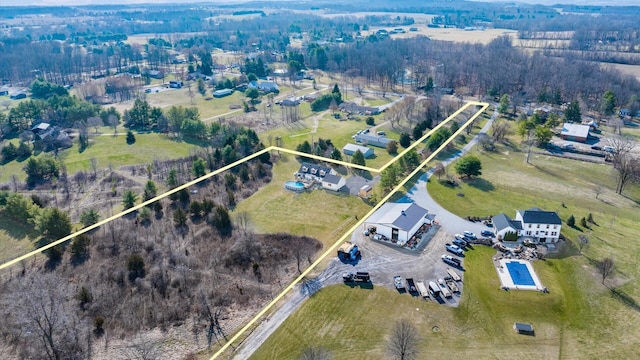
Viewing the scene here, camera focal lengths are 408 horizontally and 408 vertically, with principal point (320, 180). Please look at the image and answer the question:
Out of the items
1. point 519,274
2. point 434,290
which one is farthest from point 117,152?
point 519,274

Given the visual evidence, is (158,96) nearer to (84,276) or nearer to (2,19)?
(84,276)

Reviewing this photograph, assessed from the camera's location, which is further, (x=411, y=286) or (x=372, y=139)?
(x=372, y=139)

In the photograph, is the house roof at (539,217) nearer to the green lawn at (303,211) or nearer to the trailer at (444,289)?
the trailer at (444,289)

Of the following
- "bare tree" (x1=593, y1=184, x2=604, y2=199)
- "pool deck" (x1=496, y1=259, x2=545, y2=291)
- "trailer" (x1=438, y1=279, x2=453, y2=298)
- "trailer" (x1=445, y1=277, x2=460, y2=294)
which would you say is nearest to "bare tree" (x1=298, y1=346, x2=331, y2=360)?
"trailer" (x1=438, y1=279, x2=453, y2=298)

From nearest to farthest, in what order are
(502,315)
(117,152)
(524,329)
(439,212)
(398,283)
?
(524,329) < (502,315) < (398,283) < (439,212) < (117,152)

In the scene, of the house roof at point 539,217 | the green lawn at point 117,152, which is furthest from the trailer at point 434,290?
the green lawn at point 117,152

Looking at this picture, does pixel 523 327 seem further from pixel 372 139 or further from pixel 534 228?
pixel 372 139
